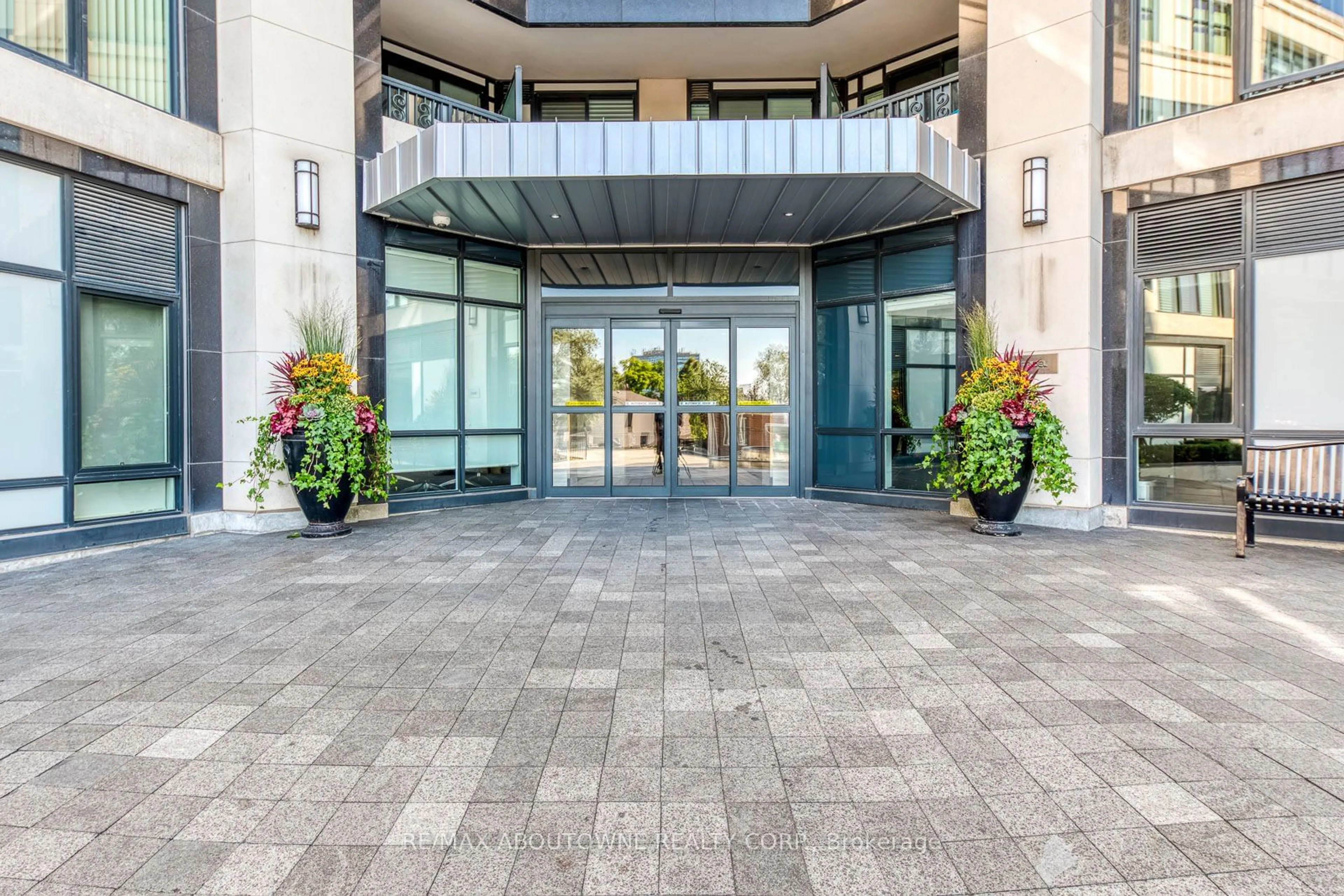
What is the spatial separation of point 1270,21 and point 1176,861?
29.7ft

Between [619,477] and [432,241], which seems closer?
[432,241]

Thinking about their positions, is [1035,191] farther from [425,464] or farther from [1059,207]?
[425,464]

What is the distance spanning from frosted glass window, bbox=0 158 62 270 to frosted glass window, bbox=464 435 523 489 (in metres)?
4.81

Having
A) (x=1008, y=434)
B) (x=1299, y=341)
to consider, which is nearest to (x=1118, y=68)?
(x=1299, y=341)

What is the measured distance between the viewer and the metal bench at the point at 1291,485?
6109 millimetres

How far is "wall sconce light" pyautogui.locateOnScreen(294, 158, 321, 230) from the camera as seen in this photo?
770 centimetres

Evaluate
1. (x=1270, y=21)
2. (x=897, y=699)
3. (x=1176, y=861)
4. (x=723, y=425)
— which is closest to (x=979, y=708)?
(x=897, y=699)

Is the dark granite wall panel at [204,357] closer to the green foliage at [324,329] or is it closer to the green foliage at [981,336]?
the green foliage at [324,329]

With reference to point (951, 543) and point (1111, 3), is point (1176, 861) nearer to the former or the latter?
point (951, 543)

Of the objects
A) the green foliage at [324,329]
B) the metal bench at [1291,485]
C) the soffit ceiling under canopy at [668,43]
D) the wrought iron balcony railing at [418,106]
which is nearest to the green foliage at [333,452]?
the green foliage at [324,329]

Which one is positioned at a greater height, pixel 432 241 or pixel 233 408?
pixel 432 241

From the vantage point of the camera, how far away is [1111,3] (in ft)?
26.0

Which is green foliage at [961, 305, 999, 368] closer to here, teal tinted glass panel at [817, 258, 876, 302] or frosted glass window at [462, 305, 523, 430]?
teal tinted glass panel at [817, 258, 876, 302]

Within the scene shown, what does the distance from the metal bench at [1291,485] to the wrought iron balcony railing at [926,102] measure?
17.8 ft
